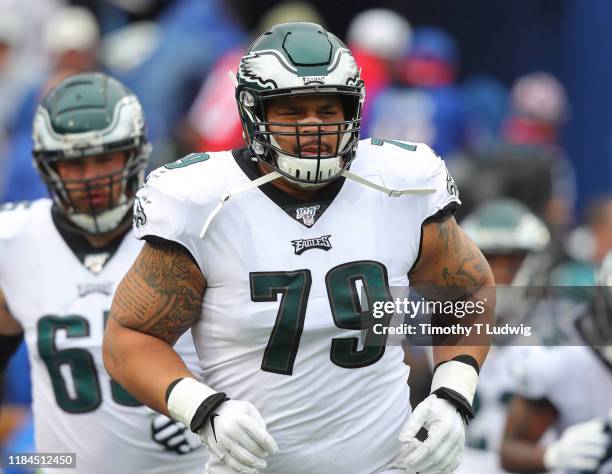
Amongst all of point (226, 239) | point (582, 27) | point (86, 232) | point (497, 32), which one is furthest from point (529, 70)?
point (226, 239)

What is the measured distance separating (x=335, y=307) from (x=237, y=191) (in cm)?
42

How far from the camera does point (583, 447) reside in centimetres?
544

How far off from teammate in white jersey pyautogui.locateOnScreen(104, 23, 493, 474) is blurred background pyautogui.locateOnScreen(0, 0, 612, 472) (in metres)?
4.23

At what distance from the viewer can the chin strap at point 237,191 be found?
13.4ft

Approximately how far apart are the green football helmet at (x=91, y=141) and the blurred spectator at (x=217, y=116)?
12.5ft

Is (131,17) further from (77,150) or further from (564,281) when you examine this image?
(77,150)

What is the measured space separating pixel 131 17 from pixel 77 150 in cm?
814

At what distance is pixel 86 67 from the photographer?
10.2m

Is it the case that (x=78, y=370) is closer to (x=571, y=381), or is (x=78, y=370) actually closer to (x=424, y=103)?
(x=571, y=381)

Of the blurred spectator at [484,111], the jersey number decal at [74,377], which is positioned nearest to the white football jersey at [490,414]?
the jersey number decal at [74,377]

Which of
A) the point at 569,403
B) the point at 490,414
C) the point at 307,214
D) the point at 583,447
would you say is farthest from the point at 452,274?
the point at 490,414

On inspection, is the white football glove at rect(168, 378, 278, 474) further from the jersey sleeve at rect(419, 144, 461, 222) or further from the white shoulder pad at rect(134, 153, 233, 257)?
the jersey sleeve at rect(419, 144, 461, 222)

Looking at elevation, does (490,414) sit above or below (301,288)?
below

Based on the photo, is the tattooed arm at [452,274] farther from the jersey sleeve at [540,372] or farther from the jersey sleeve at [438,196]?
the jersey sleeve at [540,372]
